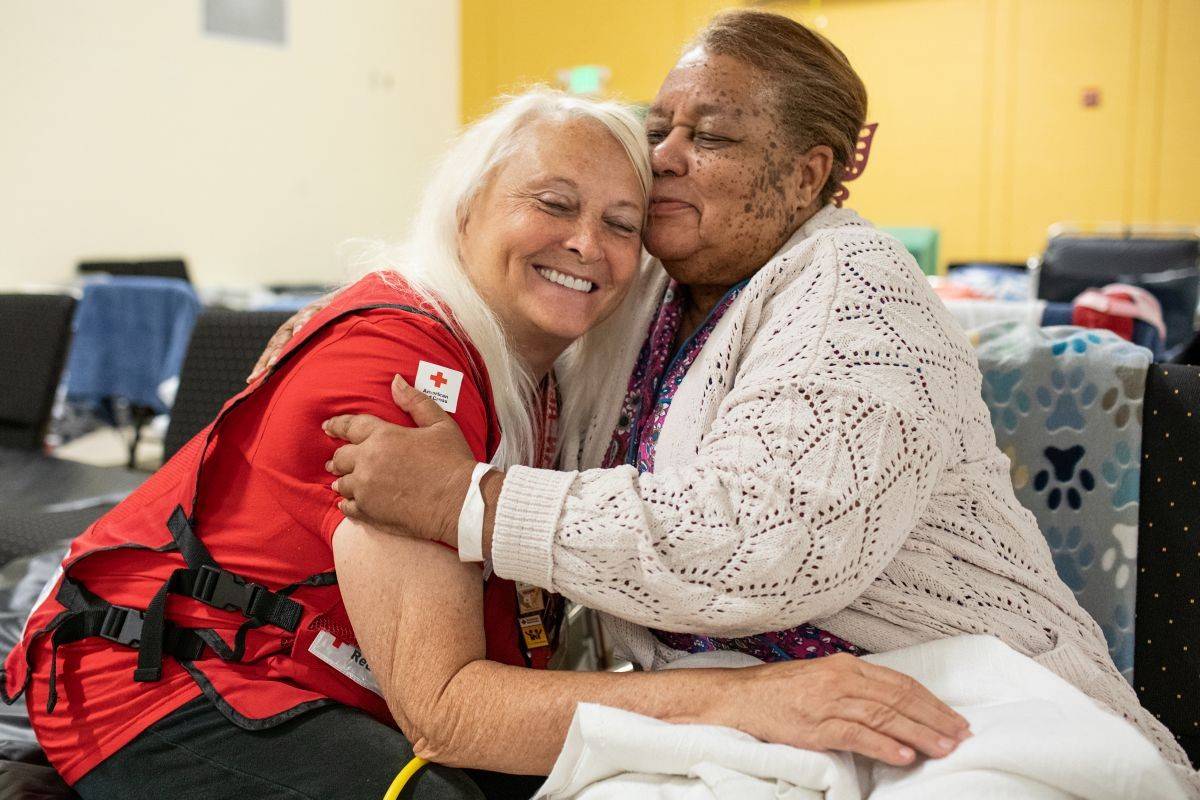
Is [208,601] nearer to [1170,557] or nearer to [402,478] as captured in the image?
[402,478]

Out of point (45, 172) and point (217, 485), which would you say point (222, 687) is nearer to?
point (217, 485)

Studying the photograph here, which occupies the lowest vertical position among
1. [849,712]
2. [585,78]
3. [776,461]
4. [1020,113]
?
[849,712]

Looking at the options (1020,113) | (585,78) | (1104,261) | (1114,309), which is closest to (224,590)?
(1114,309)

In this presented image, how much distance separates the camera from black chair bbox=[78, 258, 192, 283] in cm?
692

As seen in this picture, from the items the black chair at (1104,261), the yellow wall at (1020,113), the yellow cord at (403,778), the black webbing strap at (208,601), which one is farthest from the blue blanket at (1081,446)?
the yellow wall at (1020,113)

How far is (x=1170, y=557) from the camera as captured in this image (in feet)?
5.03

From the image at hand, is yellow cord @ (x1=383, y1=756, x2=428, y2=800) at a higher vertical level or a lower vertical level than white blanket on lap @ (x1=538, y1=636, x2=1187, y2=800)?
lower

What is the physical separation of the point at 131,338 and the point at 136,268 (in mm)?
2374

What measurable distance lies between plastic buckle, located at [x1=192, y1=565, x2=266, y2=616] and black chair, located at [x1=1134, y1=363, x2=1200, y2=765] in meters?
1.33

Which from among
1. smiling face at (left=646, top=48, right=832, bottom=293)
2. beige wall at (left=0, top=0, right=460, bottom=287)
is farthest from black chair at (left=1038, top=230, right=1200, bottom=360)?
beige wall at (left=0, top=0, right=460, bottom=287)

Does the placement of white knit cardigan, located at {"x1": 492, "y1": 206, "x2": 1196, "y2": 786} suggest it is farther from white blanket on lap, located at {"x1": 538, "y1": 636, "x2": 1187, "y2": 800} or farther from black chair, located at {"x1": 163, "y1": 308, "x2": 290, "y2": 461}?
→ black chair, located at {"x1": 163, "y1": 308, "x2": 290, "y2": 461}

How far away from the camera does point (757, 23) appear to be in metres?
1.48

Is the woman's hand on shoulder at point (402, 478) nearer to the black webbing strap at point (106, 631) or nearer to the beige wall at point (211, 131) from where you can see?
the black webbing strap at point (106, 631)

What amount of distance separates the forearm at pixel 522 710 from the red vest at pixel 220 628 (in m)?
0.19
